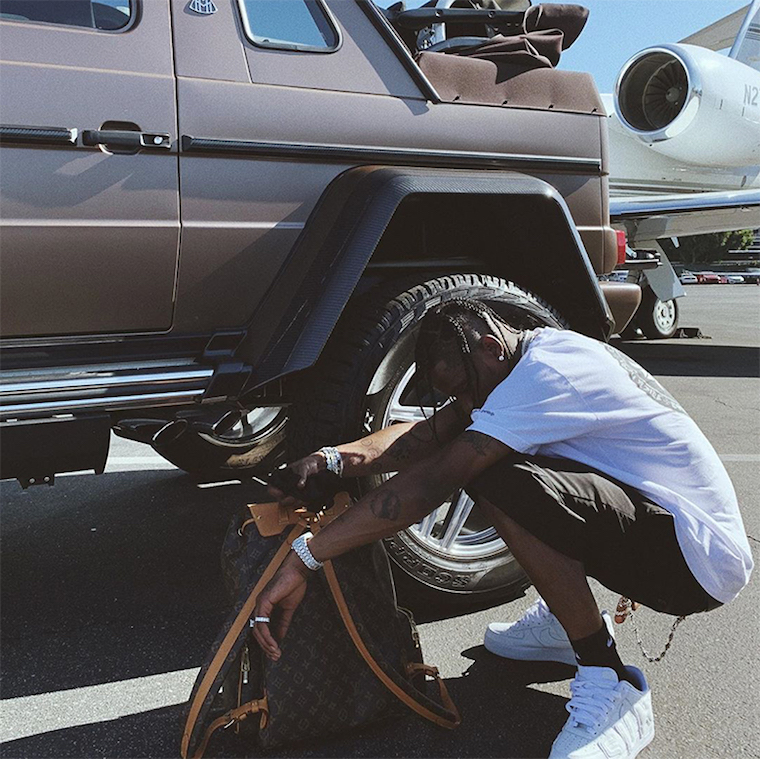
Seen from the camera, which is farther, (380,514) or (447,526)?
Result: (447,526)

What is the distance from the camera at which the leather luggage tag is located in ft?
6.01

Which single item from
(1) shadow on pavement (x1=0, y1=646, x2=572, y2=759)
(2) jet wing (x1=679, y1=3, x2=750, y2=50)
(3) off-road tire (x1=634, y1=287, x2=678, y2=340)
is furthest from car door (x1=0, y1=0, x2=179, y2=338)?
(2) jet wing (x1=679, y1=3, x2=750, y2=50)

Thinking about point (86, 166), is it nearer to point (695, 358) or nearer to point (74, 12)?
point (74, 12)

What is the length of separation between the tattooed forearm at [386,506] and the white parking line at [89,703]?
2.46ft

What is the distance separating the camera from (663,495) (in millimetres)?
1802

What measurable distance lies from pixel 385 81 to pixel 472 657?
66.2 inches

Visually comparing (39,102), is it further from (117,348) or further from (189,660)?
(189,660)

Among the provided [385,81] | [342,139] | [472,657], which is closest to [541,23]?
[385,81]

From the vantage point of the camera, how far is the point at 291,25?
7.98 ft

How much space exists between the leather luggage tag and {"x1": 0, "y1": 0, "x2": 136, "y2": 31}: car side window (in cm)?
133

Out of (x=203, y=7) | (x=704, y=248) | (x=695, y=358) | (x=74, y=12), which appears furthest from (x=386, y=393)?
(x=704, y=248)

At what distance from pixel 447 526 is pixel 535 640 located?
44cm

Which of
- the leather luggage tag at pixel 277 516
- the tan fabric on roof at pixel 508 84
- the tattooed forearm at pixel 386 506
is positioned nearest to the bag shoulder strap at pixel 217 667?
the leather luggage tag at pixel 277 516

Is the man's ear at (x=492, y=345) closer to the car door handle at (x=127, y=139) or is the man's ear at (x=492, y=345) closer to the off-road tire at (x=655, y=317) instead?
the car door handle at (x=127, y=139)
